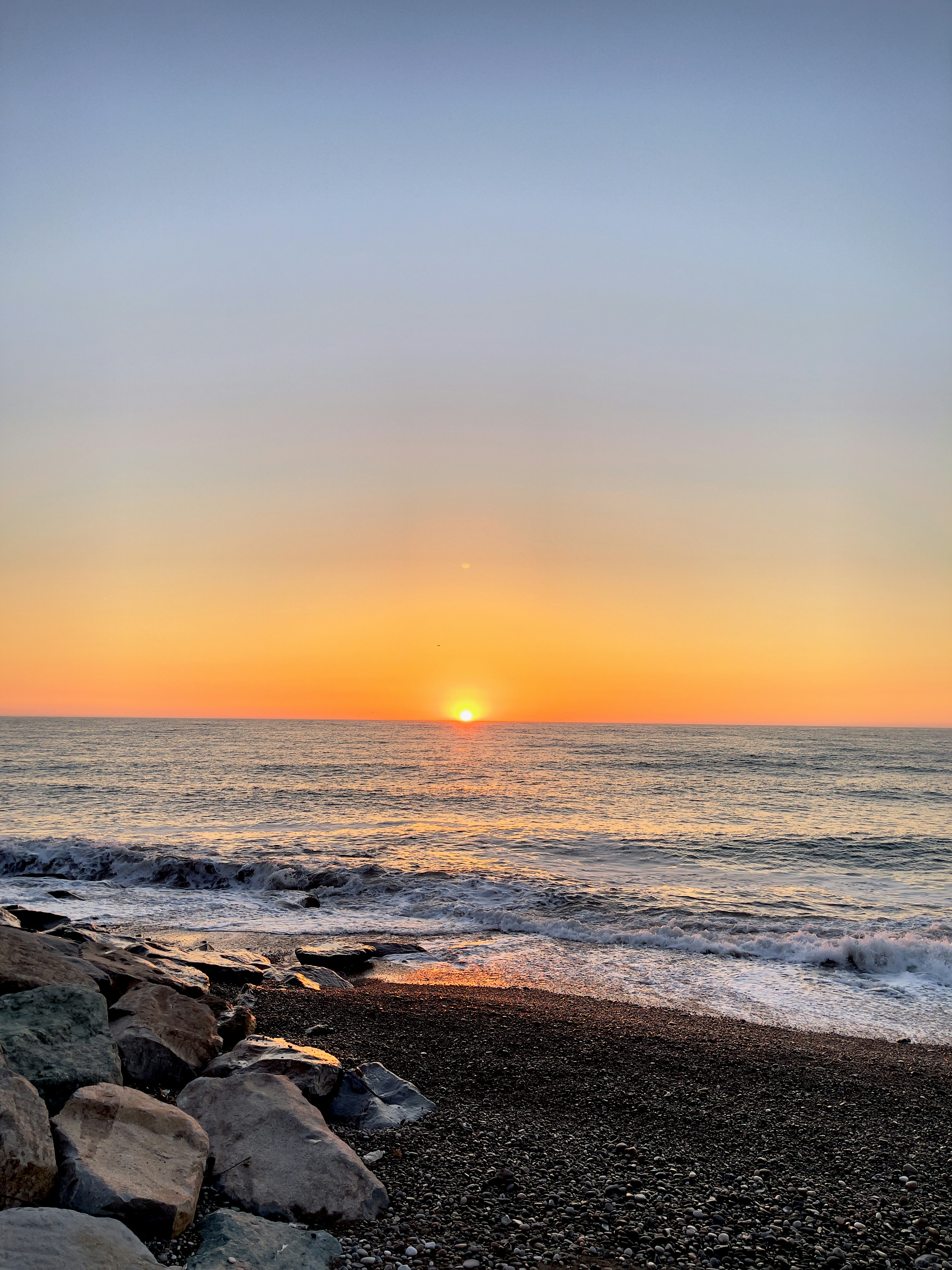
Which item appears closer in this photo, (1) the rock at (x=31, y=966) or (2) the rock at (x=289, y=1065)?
(2) the rock at (x=289, y=1065)

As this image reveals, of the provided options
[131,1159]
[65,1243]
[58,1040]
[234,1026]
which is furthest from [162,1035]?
[65,1243]

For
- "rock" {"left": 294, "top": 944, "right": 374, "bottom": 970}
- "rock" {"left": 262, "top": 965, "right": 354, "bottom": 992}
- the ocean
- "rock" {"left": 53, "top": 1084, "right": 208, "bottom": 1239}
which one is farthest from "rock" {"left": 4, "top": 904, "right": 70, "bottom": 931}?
"rock" {"left": 53, "top": 1084, "right": 208, "bottom": 1239}

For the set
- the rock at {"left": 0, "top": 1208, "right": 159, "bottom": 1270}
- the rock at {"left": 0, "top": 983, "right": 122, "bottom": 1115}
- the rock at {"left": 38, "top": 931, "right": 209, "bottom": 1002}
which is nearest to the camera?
the rock at {"left": 0, "top": 1208, "right": 159, "bottom": 1270}

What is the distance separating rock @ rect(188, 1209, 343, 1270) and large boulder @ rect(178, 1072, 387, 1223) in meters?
0.21

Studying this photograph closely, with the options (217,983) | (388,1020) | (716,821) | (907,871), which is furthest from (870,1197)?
(716,821)

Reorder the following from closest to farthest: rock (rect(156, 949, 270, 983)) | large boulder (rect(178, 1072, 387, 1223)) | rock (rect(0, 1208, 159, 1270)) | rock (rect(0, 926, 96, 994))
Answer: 1. rock (rect(0, 1208, 159, 1270))
2. large boulder (rect(178, 1072, 387, 1223))
3. rock (rect(0, 926, 96, 994))
4. rock (rect(156, 949, 270, 983))

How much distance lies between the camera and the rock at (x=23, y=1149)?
14.0ft

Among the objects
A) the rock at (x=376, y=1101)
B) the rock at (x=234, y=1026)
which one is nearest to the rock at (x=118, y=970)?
the rock at (x=234, y=1026)

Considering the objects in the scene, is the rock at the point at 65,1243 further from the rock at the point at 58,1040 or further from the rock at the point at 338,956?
the rock at the point at 338,956

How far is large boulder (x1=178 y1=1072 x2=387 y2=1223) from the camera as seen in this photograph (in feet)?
16.7

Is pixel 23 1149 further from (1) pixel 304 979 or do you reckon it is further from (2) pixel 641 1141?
(1) pixel 304 979

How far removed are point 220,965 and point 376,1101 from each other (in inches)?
217

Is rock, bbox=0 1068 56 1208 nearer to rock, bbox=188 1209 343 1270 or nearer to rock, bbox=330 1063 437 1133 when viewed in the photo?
rock, bbox=188 1209 343 1270

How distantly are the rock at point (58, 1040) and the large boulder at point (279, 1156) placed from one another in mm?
720
